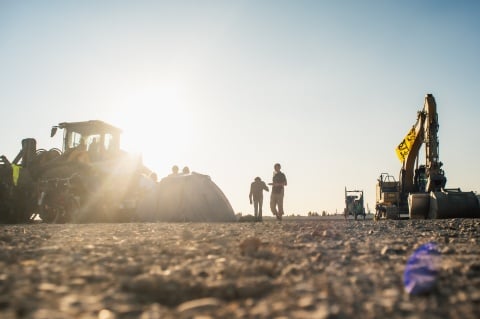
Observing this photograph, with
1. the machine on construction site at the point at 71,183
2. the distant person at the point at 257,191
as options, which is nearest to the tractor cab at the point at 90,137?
the machine on construction site at the point at 71,183

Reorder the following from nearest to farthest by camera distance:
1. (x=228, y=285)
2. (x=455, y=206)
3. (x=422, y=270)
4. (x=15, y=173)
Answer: (x=228, y=285) → (x=422, y=270) → (x=455, y=206) → (x=15, y=173)

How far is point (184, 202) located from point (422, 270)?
1276 centimetres

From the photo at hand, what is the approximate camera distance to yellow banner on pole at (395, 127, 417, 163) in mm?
18620

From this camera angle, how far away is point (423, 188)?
58.9 ft

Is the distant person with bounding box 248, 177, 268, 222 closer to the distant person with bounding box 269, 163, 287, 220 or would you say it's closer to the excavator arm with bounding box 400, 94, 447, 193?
the distant person with bounding box 269, 163, 287, 220

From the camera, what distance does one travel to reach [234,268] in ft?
9.80

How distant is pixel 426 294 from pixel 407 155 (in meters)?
17.8

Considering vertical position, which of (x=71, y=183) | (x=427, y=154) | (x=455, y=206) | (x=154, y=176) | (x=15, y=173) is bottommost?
(x=455, y=206)

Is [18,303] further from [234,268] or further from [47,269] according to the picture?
[234,268]

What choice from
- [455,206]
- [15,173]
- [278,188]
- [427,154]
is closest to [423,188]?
[427,154]

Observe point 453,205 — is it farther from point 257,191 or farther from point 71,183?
point 71,183

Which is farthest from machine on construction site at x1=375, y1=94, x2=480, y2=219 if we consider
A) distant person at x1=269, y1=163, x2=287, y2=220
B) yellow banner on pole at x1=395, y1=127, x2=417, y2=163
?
distant person at x1=269, y1=163, x2=287, y2=220

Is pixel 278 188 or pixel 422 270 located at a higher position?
pixel 278 188

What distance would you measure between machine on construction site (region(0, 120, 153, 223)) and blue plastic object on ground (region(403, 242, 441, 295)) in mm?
12679
